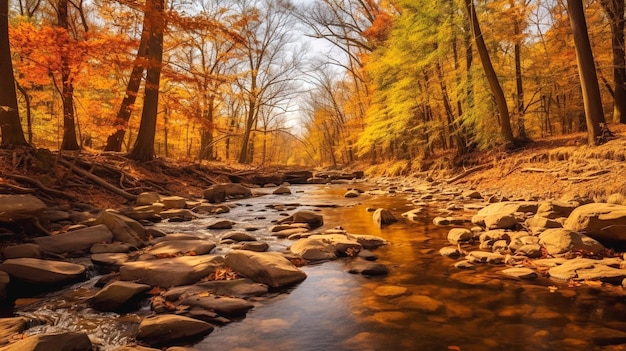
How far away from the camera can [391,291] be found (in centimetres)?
434

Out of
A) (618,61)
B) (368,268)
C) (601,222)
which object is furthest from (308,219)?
(618,61)

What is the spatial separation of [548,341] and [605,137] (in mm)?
9084

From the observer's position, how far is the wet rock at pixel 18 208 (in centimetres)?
516

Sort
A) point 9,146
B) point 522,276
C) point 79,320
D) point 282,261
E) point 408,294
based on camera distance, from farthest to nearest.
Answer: point 9,146, point 282,261, point 522,276, point 408,294, point 79,320

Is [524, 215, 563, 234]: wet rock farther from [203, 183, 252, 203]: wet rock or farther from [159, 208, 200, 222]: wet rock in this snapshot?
[203, 183, 252, 203]: wet rock

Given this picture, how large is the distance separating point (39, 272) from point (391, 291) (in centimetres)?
404

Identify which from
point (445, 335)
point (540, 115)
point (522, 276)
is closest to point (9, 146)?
point (445, 335)

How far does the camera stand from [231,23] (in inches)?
844

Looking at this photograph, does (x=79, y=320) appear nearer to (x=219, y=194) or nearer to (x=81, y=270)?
(x=81, y=270)

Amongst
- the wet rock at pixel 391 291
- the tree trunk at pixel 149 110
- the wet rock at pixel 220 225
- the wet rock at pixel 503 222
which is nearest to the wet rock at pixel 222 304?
the wet rock at pixel 391 291

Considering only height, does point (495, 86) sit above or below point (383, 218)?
above

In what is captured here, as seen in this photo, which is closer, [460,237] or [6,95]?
[460,237]

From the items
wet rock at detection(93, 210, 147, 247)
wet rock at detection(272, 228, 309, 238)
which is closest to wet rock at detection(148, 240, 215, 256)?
wet rock at detection(93, 210, 147, 247)

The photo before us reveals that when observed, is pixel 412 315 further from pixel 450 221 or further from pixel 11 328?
pixel 450 221
